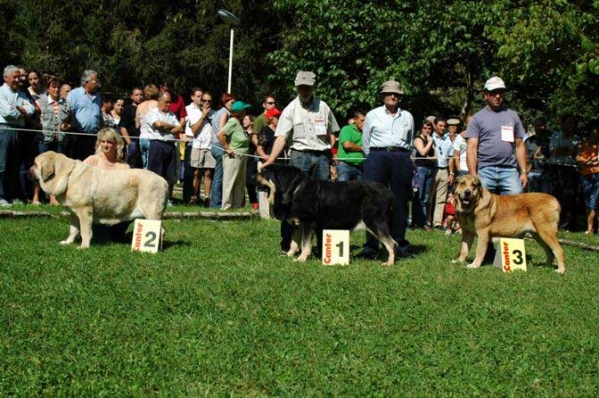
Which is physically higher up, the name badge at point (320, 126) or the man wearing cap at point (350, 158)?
the name badge at point (320, 126)

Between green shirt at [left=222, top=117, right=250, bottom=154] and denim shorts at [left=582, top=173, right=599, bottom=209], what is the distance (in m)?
6.51

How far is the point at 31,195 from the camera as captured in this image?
14.3 m

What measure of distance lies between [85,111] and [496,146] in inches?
277

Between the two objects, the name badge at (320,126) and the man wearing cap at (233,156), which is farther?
the man wearing cap at (233,156)

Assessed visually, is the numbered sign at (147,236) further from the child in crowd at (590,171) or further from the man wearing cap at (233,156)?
the child in crowd at (590,171)

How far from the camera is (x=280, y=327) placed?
21.2 ft

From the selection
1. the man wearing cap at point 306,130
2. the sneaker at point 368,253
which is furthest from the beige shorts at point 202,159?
the sneaker at point 368,253

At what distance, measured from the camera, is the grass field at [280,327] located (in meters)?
5.29

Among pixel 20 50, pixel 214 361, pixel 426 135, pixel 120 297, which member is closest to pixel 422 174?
pixel 426 135

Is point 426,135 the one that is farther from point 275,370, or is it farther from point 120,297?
point 275,370

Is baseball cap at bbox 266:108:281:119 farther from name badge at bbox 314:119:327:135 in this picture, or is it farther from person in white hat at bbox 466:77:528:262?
person in white hat at bbox 466:77:528:262

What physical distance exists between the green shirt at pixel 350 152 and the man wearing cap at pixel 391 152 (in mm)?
3425

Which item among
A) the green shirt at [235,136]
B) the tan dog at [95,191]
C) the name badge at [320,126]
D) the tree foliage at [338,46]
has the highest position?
the tree foliage at [338,46]

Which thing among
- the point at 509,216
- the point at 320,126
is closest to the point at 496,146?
the point at 509,216
